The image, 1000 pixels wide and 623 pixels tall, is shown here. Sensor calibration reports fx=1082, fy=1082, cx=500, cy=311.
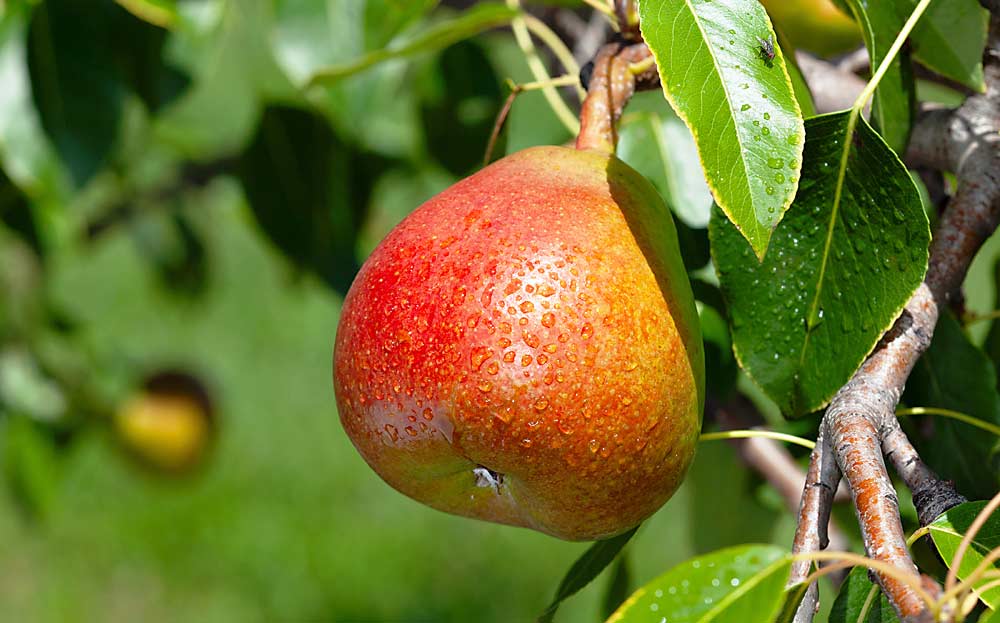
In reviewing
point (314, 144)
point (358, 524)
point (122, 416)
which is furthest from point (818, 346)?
point (358, 524)

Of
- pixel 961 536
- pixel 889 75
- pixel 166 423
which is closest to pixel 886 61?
pixel 889 75

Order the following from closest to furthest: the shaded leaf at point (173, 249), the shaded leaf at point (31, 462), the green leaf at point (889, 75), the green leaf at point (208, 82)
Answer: the green leaf at point (889, 75) → the green leaf at point (208, 82) → the shaded leaf at point (31, 462) → the shaded leaf at point (173, 249)

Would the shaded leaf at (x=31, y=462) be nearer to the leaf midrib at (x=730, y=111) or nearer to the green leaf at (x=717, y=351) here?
the green leaf at (x=717, y=351)

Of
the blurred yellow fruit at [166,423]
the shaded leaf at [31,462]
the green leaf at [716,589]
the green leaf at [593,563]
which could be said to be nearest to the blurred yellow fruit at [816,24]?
the green leaf at [593,563]

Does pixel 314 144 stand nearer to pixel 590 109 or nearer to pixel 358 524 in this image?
pixel 590 109

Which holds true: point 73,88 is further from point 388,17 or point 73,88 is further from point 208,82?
point 208,82

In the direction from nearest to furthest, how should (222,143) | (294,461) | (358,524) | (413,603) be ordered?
(222,143), (413,603), (358,524), (294,461)
